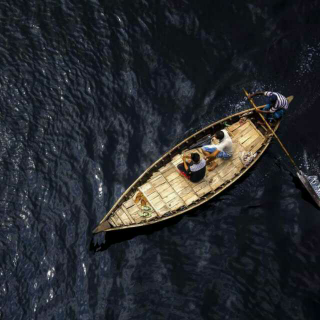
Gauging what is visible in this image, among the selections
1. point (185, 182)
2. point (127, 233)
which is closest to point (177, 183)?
point (185, 182)

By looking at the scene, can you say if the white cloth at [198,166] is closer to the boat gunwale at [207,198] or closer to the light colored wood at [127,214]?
the boat gunwale at [207,198]

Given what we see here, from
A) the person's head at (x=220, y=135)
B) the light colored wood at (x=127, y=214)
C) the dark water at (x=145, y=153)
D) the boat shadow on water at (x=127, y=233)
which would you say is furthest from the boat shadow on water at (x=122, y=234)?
the person's head at (x=220, y=135)

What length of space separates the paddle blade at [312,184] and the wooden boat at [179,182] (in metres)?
2.69

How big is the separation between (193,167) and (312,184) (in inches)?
285

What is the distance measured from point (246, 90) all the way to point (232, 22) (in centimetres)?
564

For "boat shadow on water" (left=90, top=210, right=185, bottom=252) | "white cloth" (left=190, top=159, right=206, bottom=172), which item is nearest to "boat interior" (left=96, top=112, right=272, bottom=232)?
"boat shadow on water" (left=90, top=210, right=185, bottom=252)

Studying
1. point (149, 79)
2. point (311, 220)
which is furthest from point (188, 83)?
point (311, 220)

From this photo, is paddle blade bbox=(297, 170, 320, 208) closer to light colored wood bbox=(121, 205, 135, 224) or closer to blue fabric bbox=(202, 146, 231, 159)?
blue fabric bbox=(202, 146, 231, 159)

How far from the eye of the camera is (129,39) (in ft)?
101

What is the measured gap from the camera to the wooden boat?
2369cm

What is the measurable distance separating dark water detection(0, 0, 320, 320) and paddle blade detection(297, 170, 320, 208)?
0.66 metres

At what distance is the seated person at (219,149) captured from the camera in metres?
24.5

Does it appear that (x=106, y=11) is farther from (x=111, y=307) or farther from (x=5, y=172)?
(x=111, y=307)

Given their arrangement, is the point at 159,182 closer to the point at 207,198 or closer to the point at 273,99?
the point at 207,198
